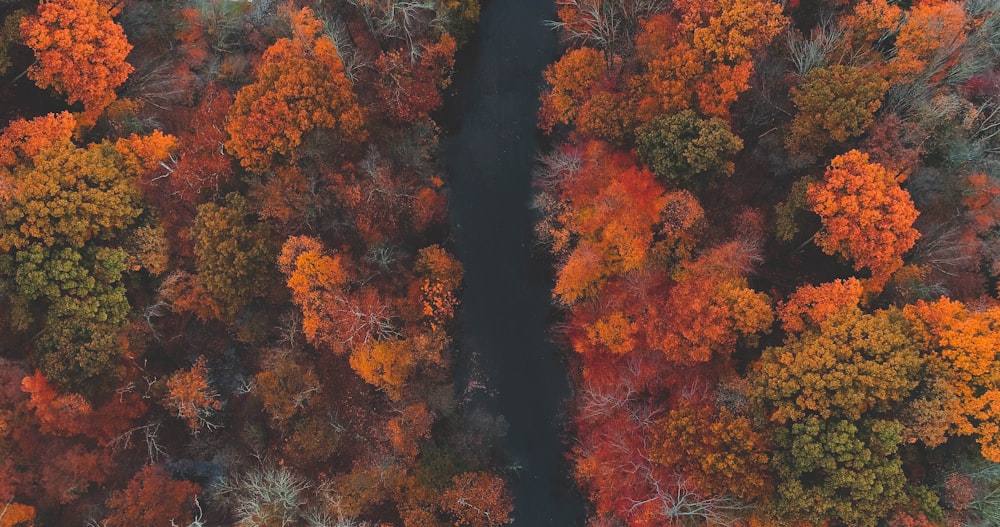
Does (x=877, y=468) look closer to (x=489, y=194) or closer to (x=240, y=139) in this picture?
(x=489, y=194)

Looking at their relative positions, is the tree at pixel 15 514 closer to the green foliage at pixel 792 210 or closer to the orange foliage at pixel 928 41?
the green foliage at pixel 792 210

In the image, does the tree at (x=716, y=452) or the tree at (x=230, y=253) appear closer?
the tree at (x=716, y=452)

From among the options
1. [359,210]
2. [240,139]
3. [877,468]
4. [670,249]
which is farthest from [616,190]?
[240,139]

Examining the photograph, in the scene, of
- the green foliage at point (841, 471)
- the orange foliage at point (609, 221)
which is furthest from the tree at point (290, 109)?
the green foliage at point (841, 471)

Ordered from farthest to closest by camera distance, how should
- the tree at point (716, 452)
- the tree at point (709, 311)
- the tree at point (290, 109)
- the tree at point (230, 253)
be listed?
the tree at point (230, 253) < the tree at point (290, 109) < the tree at point (709, 311) < the tree at point (716, 452)

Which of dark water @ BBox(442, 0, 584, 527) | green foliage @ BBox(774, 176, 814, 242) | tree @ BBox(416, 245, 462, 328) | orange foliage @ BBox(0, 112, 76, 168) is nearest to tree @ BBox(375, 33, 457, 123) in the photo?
dark water @ BBox(442, 0, 584, 527)

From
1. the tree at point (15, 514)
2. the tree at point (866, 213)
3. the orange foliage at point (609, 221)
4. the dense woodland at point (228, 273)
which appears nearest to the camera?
the tree at point (866, 213)
